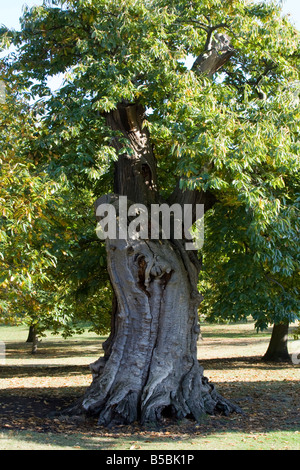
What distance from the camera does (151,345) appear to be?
31.6 feet

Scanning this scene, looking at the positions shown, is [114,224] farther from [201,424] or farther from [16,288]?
[201,424]

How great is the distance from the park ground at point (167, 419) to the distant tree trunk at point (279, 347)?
0.52 meters

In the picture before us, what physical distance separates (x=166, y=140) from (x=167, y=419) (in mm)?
5693

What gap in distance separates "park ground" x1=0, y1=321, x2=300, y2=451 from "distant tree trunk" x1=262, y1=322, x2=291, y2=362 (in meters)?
0.52

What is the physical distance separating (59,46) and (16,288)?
205 inches

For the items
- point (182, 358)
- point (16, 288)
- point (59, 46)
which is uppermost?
point (59, 46)

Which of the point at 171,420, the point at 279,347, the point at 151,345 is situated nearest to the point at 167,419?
the point at 171,420

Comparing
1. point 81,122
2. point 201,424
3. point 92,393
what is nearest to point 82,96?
point 81,122

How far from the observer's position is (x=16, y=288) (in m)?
9.34

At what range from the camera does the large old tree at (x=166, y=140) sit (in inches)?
360

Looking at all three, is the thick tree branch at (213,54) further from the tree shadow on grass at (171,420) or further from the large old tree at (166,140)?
the tree shadow on grass at (171,420)

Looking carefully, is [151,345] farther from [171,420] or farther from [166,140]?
[166,140]

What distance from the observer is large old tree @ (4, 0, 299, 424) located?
915 centimetres

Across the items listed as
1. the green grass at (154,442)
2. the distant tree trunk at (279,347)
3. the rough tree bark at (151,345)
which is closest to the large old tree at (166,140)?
the rough tree bark at (151,345)
